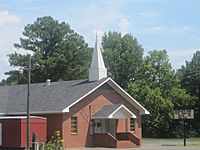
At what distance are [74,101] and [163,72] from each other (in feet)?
134

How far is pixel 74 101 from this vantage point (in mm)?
44188

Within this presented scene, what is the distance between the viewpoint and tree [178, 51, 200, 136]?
81.1 m

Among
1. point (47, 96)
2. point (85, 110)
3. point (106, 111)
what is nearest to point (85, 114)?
point (85, 110)

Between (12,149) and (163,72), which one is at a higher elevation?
(163,72)

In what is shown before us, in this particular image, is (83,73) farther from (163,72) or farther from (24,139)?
(24,139)

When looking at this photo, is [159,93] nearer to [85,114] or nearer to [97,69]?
[97,69]

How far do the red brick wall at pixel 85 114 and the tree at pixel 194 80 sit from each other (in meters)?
33.6

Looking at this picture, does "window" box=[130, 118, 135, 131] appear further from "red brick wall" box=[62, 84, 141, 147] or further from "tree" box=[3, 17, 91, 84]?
"tree" box=[3, 17, 91, 84]

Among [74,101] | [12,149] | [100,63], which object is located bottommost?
[12,149]

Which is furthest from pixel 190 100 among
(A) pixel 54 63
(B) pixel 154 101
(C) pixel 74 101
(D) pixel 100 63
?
(C) pixel 74 101

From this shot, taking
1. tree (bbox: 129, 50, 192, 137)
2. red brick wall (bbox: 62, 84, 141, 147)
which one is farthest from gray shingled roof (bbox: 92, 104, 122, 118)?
tree (bbox: 129, 50, 192, 137)

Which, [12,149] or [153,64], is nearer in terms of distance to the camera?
[12,149]

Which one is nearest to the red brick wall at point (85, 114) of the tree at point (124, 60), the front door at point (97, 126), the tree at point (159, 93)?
the front door at point (97, 126)

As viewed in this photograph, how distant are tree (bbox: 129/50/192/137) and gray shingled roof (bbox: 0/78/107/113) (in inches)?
1206
